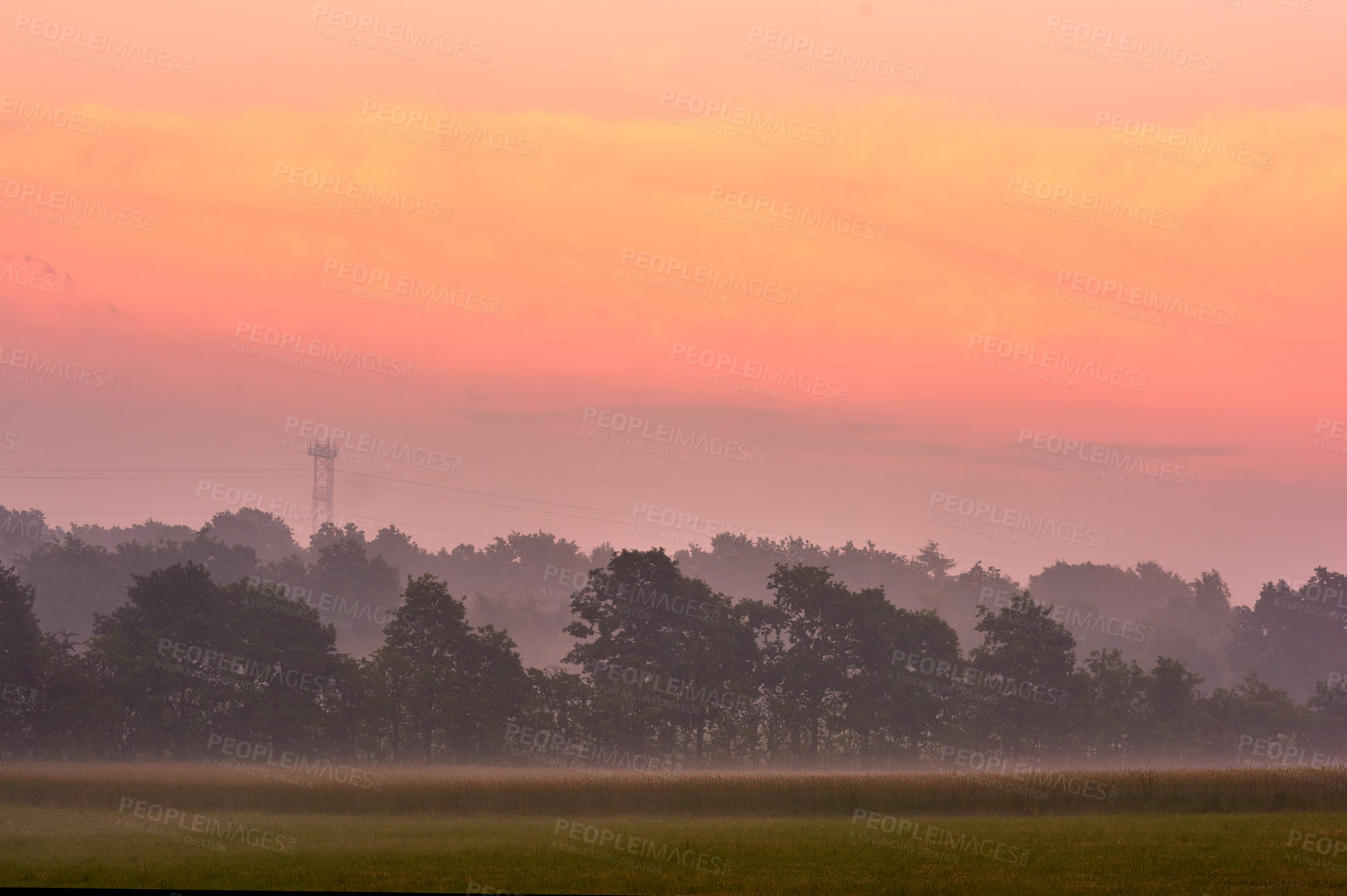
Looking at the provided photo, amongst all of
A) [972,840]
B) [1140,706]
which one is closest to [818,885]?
[972,840]

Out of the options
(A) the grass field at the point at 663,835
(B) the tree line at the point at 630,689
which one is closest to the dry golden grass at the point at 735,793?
(A) the grass field at the point at 663,835

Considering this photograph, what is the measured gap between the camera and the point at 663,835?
144 ft

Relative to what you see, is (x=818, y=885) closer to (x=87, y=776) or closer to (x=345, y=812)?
(x=345, y=812)

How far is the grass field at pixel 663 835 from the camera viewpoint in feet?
108

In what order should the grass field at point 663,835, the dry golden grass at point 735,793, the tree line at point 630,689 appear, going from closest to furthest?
the grass field at point 663,835
the dry golden grass at point 735,793
the tree line at point 630,689

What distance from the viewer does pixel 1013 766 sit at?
97.4 m

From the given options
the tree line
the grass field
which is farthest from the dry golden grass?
the tree line

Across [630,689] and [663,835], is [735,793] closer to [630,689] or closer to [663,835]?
[663,835]

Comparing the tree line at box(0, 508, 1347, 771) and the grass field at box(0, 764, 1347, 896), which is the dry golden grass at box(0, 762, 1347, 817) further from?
the tree line at box(0, 508, 1347, 771)

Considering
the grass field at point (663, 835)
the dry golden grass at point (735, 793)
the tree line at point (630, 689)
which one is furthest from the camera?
the tree line at point (630, 689)

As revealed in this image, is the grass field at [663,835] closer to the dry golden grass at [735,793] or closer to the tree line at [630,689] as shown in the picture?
the dry golden grass at [735,793]

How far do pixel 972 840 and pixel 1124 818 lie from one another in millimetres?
11346

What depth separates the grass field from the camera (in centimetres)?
3300

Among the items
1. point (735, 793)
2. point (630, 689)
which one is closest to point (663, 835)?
point (735, 793)
